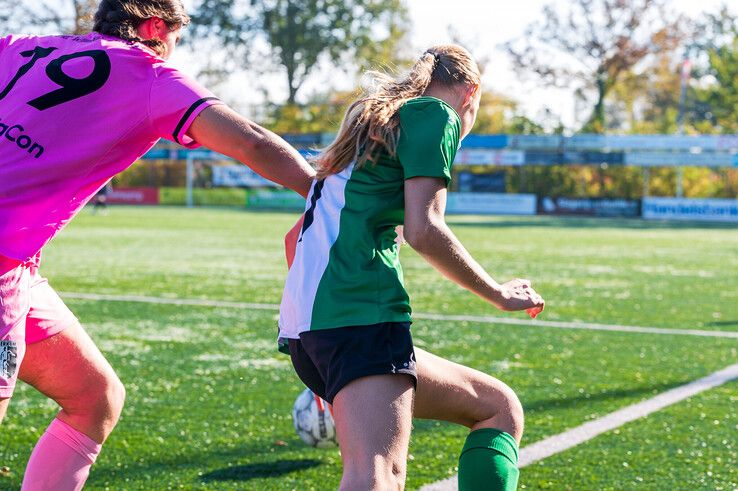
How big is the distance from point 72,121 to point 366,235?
0.83 metres

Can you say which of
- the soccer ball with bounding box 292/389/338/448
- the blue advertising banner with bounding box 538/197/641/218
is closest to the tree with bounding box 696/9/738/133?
the blue advertising banner with bounding box 538/197/641/218

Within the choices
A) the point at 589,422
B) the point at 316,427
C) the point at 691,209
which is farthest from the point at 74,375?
the point at 691,209

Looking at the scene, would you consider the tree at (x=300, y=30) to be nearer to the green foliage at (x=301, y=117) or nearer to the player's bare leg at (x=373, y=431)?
the green foliage at (x=301, y=117)

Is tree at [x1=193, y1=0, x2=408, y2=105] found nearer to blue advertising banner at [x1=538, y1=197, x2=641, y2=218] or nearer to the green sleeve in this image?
blue advertising banner at [x1=538, y1=197, x2=641, y2=218]

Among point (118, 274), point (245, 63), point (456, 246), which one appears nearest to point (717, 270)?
point (118, 274)

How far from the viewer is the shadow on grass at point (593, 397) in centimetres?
609

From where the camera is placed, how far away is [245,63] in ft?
229

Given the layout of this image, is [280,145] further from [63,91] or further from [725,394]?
[725,394]

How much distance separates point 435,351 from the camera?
8.20 meters

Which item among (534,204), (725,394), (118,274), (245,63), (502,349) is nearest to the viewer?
(725,394)

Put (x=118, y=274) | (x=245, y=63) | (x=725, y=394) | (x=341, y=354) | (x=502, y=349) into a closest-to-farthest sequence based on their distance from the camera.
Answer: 1. (x=341, y=354)
2. (x=725, y=394)
3. (x=502, y=349)
4. (x=118, y=274)
5. (x=245, y=63)

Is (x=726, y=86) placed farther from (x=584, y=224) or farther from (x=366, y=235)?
(x=366, y=235)

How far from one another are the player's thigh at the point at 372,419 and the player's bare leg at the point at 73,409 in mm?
1002

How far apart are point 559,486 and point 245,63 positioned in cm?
6729
